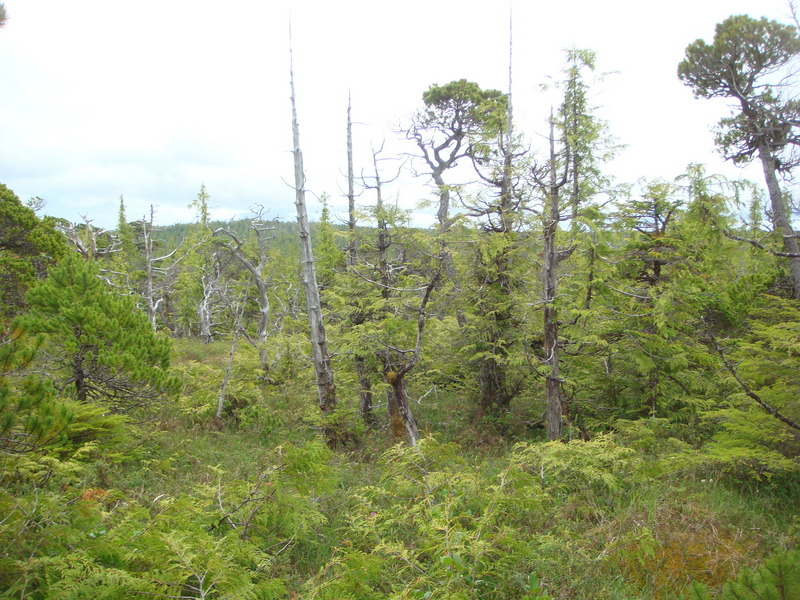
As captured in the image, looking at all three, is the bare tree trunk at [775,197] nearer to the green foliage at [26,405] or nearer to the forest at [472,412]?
the forest at [472,412]

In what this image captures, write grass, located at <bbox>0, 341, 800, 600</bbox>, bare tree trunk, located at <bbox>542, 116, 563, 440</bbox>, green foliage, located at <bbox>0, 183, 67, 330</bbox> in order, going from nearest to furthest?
grass, located at <bbox>0, 341, 800, 600</bbox> → bare tree trunk, located at <bbox>542, 116, 563, 440</bbox> → green foliage, located at <bbox>0, 183, 67, 330</bbox>

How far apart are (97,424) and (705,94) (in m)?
21.1

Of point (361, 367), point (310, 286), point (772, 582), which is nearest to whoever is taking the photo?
point (772, 582)

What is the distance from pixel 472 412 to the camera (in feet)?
38.8

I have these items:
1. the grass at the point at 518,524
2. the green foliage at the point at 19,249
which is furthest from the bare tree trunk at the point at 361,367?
the green foliage at the point at 19,249

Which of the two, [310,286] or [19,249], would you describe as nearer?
[310,286]

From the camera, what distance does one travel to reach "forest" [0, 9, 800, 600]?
355cm

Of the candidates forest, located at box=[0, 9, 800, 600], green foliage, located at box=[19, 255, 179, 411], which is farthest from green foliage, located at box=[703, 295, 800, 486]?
green foliage, located at box=[19, 255, 179, 411]

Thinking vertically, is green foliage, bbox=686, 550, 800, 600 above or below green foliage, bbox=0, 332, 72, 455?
below

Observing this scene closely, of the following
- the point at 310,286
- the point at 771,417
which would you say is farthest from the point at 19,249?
the point at 771,417

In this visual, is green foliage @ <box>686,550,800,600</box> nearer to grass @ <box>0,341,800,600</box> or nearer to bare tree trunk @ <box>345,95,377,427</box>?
grass @ <box>0,341,800,600</box>

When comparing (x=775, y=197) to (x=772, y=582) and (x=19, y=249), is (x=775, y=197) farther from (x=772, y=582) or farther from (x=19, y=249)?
(x=19, y=249)

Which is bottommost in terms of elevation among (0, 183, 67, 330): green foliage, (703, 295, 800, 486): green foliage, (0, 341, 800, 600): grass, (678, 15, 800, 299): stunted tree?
(0, 341, 800, 600): grass

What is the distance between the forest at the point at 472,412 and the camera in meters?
3.55
